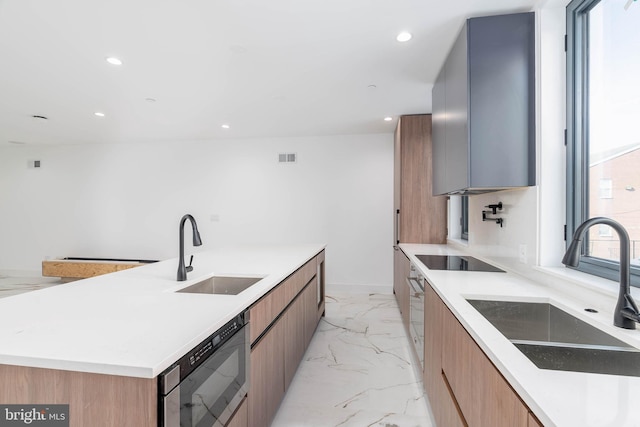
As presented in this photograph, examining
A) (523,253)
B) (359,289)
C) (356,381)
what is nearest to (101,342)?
(356,381)

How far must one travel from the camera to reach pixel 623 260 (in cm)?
101

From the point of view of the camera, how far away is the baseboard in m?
4.75

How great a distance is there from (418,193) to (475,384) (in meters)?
2.87

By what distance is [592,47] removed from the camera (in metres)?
1.62

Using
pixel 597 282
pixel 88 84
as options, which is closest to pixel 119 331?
pixel 597 282

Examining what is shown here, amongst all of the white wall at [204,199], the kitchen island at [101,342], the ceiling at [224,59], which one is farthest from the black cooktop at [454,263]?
the white wall at [204,199]

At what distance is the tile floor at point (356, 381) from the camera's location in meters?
1.86

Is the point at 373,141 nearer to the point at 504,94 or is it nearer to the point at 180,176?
the point at 504,94

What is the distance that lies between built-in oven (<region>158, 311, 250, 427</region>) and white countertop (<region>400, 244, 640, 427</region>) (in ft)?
3.04

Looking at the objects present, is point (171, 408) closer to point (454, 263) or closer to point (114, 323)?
point (114, 323)

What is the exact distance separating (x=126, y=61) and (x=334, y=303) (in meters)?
3.67

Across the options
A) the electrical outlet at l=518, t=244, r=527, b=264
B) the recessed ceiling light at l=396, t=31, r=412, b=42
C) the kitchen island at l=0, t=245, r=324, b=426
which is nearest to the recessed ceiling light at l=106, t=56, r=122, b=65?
the kitchen island at l=0, t=245, r=324, b=426

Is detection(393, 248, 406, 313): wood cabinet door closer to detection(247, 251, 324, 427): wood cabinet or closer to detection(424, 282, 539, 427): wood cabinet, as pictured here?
detection(247, 251, 324, 427): wood cabinet

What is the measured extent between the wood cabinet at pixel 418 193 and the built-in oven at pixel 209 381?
287cm
